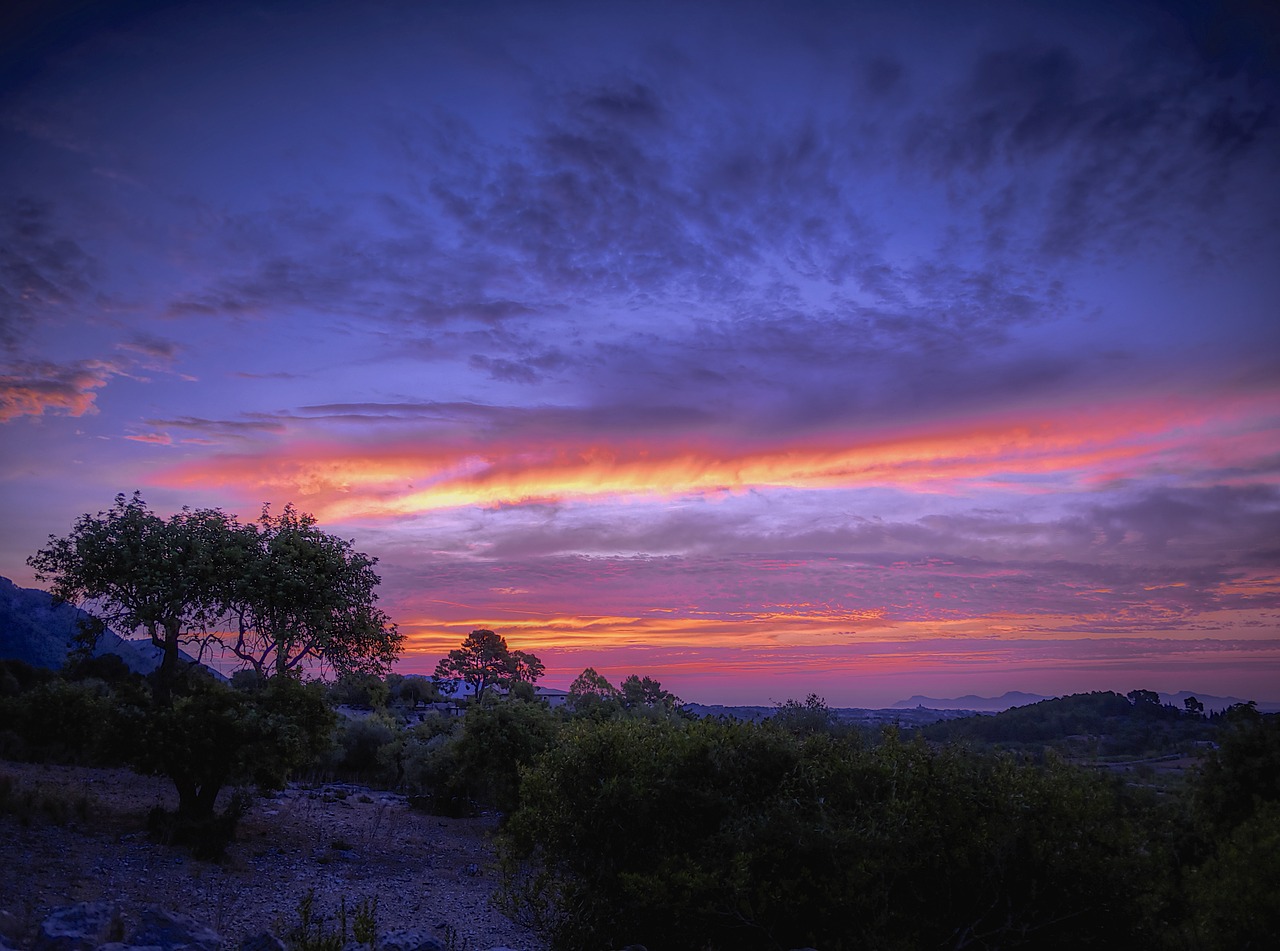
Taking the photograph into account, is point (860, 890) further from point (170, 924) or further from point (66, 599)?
point (66, 599)

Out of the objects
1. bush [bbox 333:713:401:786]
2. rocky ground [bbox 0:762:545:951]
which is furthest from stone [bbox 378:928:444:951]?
bush [bbox 333:713:401:786]

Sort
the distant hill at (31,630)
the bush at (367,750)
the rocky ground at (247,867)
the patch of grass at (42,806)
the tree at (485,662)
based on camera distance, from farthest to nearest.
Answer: the tree at (485,662), the distant hill at (31,630), the bush at (367,750), the patch of grass at (42,806), the rocky ground at (247,867)

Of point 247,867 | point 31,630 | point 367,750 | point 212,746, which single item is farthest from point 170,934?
point 31,630

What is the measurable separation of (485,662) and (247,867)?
4687 centimetres

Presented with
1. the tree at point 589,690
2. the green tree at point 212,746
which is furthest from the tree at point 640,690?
the green tree at point 212,746

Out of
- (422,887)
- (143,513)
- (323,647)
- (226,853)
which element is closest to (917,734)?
(422,887)

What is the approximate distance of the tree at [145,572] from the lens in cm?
1862

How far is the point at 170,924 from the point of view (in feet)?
26.0

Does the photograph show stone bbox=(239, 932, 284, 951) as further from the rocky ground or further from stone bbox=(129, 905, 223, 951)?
the rocky ground

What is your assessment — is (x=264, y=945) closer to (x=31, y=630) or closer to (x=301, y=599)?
(x=301, y=599)

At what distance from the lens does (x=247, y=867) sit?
1533cm

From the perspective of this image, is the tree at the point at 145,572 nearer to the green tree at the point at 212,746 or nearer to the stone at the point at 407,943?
the green tree at the point at 212,746

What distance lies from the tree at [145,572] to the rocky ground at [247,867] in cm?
344

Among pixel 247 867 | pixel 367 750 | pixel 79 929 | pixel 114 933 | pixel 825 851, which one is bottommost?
pixel 367 750
